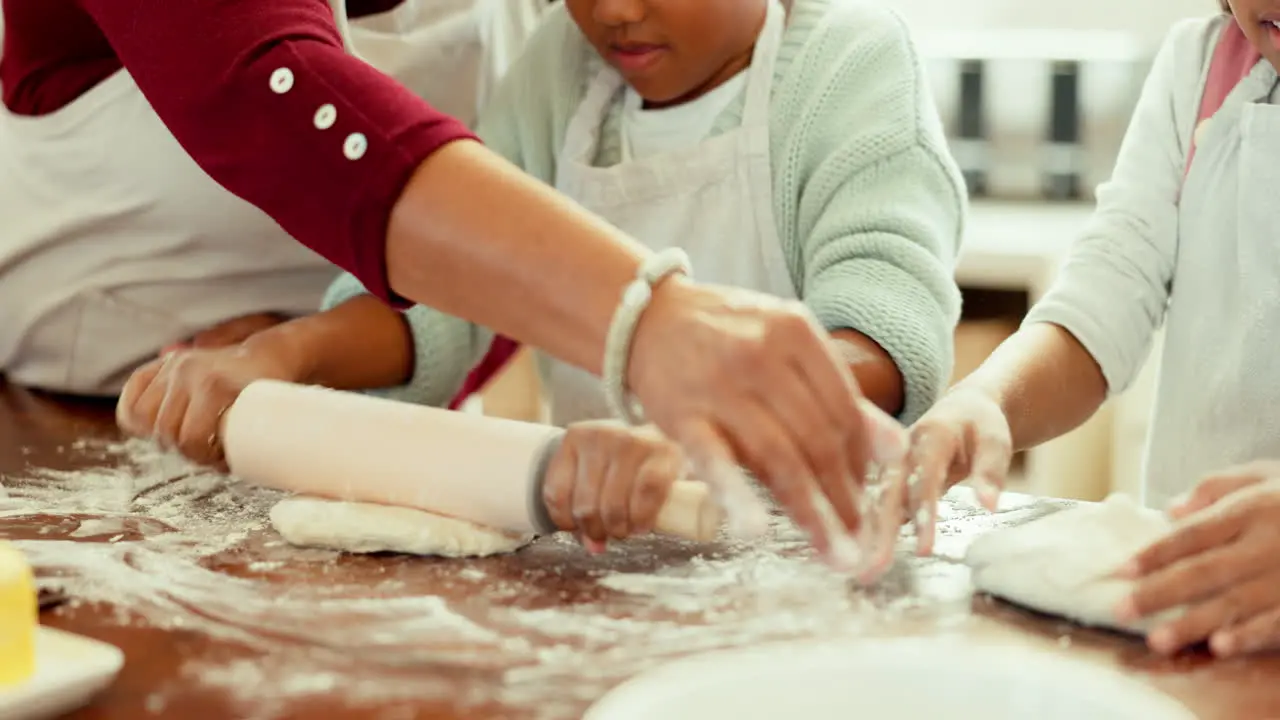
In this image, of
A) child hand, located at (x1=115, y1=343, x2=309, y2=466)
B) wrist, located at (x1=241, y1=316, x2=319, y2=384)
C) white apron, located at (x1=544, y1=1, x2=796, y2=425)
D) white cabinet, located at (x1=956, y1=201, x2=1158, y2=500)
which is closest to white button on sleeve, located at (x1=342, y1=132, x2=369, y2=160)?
child hand, located at (x1=115, y1=343, x2=309, y2=466)

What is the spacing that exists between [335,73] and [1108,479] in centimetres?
205

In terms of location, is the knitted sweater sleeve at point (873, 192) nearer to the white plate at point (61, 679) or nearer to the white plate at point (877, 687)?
the white plate at point (877, 687)

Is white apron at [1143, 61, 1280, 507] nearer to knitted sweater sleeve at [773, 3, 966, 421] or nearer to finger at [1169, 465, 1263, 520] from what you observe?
knitted sweater sleeve at [773, 3, 966, 421]

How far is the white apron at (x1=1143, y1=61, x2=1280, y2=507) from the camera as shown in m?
1.13

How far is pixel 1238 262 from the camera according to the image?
1154 mm

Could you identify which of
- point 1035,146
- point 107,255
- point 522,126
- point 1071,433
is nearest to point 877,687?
point 522,126

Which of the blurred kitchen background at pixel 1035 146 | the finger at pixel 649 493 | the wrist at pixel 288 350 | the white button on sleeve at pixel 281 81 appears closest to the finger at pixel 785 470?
the finger at pixel 649 493

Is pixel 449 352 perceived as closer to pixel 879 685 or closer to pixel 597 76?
pixel 597 76

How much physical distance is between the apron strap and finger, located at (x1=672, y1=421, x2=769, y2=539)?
0.63 meters

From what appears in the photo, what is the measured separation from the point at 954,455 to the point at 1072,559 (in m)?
0.17

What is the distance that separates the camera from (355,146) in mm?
857

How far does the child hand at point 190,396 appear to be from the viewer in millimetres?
1075

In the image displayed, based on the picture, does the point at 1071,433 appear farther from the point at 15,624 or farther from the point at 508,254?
the point at 15,624

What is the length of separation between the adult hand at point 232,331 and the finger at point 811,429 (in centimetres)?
75
